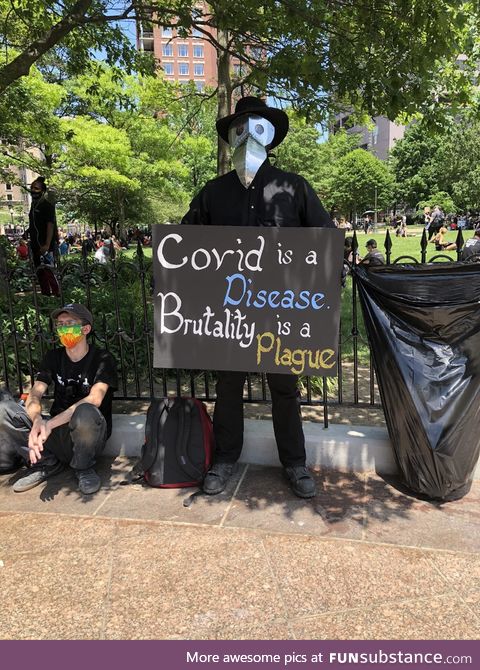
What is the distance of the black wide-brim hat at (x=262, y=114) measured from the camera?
3.07m

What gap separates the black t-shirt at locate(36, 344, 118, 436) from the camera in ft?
11.4

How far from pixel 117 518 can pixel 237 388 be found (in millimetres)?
1045

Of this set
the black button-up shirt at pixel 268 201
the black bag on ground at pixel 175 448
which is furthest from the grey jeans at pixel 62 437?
the black button-up shirt at pixel 268 201

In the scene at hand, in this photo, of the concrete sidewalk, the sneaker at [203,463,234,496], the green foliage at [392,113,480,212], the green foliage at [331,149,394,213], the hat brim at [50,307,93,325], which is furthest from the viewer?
the green foliage at [331,149,394,213]

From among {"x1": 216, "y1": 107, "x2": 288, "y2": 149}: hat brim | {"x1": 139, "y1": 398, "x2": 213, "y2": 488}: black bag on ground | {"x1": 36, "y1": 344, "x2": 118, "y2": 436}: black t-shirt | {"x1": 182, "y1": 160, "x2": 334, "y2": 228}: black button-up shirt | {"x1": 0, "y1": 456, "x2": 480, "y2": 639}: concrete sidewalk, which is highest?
{"x1": 216, "y1": 107, "x2": 288, "y2": 149}: hat brim

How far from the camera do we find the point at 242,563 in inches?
102

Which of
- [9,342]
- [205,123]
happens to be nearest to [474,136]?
[205,123]

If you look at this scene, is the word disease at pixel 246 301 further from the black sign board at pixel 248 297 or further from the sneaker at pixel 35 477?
the sneaker at pixel 35 477

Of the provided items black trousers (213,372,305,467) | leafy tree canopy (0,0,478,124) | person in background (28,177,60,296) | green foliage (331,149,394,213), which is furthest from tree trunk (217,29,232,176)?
green foliage (331,149,394,213)

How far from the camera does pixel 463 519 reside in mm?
2932

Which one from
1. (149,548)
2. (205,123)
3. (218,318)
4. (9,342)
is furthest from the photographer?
(205,123)

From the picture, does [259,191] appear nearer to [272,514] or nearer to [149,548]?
[272,514]

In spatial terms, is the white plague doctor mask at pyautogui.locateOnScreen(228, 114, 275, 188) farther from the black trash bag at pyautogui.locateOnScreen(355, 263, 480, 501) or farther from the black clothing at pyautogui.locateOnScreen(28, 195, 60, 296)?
the black clothing at pyautogui.locateOnScreen(28, 195, 60, 296)

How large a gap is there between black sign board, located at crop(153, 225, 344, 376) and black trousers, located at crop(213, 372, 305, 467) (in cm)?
13
